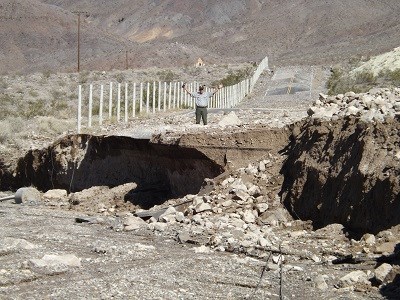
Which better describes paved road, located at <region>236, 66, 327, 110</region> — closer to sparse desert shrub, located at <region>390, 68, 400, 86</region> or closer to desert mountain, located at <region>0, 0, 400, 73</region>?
sparse desert shrub, located at <region>390, 68, 400, 86</region>

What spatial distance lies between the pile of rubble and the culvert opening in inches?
90.4

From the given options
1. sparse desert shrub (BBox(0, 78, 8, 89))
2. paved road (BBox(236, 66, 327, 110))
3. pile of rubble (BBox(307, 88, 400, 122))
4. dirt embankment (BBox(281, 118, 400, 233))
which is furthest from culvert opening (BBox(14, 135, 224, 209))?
sparse desert shrub (BBox(0, 78, 8, 89))

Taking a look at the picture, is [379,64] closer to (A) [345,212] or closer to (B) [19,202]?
(B) [19,202]

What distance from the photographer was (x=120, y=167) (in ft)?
69.4

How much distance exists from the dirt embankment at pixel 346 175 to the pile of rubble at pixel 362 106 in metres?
0.20

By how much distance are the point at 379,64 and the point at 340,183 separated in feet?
122

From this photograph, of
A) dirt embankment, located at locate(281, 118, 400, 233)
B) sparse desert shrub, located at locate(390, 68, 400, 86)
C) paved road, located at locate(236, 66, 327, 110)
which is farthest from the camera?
sparse desert shrub, located at locate(390, 68, 400, 86)

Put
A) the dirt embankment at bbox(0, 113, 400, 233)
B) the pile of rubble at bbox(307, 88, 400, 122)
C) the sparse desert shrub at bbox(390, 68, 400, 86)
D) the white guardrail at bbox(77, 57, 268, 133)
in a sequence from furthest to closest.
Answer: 1. the sparse desert shrub at bbox(390, 68, 400, 86)
2. the white guardrail at bbox(77, 57, 268, 133)
3. the pile of rubble at bbox(307, 88, 400, 122)
4. the dirt embankment at bbox(0, 113, 400, 233)

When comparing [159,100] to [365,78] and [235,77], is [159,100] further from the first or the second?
[235,77]

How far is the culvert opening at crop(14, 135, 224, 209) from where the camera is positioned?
18.4m

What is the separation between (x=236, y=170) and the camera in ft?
54.6

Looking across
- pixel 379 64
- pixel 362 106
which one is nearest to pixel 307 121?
pixel 362 106

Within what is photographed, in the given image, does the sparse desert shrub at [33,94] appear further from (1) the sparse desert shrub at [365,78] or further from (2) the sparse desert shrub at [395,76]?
(2) the sparse desert shrub at [395,76]

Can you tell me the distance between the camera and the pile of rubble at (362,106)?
14.5 meters
